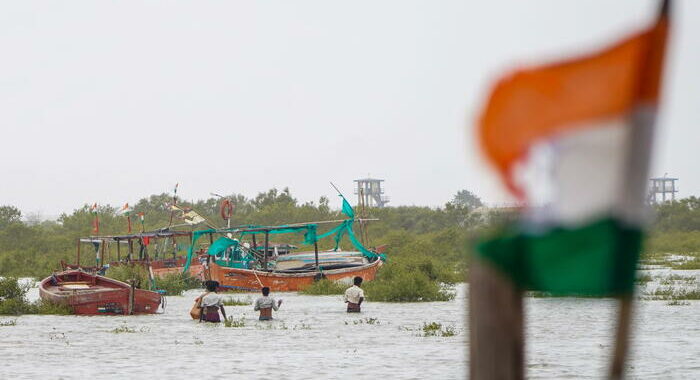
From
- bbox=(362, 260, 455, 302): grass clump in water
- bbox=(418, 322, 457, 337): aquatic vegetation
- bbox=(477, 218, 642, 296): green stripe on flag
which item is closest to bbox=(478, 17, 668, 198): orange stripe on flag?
bbox=(477, 218, 642, 296): green stripe on flag

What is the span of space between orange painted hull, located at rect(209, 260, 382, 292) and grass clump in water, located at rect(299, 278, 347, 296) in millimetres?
878

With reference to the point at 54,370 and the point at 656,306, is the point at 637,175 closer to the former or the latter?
the point at 54,370

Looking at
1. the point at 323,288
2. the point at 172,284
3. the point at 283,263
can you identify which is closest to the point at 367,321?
the point at 323,288

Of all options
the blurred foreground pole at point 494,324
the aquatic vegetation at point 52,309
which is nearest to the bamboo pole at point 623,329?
the blurred foreground pole at point 494,324

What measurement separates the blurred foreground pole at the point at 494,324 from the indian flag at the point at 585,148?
8.7 inches

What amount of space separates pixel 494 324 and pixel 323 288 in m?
33.6

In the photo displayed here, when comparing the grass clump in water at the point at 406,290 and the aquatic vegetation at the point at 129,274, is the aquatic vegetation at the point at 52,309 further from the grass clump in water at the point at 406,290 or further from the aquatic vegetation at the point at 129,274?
the grass clump in water at the point at 406,290

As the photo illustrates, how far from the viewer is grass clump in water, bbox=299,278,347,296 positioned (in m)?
36.6

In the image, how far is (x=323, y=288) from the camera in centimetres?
3681

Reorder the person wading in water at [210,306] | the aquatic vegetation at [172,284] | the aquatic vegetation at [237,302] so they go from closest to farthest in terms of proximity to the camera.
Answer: the person wading in water at [210,306]
the aquatic vegetation at [237,302]
the aquatic vegetation at [172,284]

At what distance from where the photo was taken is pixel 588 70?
305 cm

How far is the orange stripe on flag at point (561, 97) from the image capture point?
9.85 feet

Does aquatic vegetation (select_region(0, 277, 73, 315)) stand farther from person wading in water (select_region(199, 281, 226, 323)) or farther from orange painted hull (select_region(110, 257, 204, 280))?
orange painted hull (select_region(110, 257, 204, 280))

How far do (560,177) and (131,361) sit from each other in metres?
16.4
